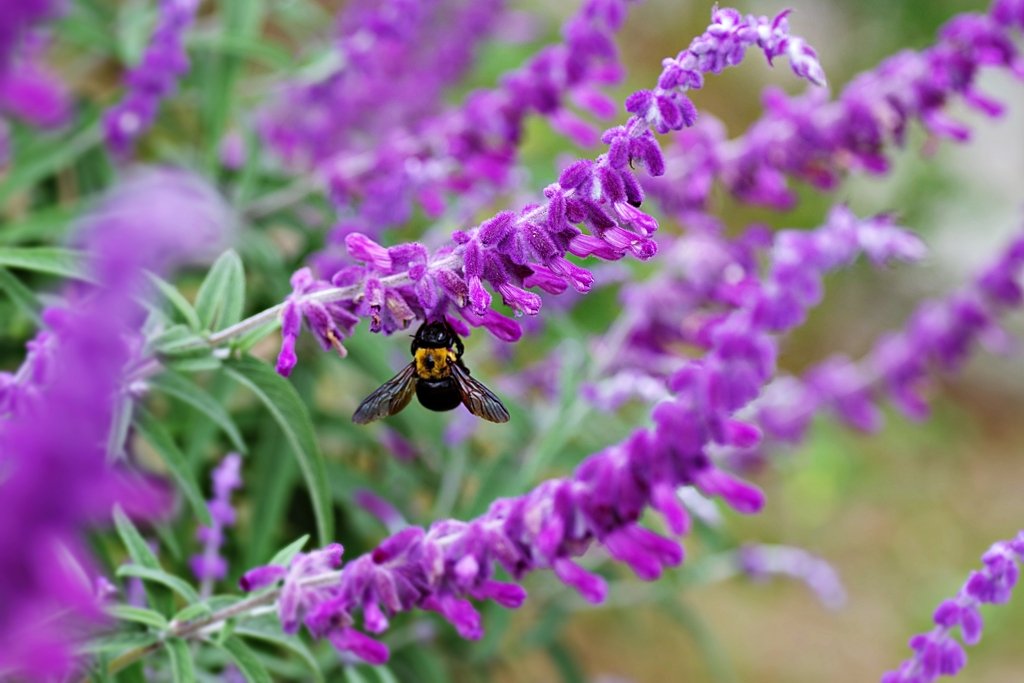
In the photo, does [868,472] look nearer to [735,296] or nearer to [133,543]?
[735,296]

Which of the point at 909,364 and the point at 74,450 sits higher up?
the point at 909,364

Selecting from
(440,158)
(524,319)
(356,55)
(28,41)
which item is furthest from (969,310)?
(28,41)

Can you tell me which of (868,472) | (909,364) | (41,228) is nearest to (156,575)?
(41,228)

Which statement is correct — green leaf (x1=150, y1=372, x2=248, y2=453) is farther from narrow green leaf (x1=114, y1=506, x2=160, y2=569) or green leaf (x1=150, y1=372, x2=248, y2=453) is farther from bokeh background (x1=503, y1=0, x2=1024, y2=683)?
bokeh background (x1=503, y1=0, x2=1024, y2=683)

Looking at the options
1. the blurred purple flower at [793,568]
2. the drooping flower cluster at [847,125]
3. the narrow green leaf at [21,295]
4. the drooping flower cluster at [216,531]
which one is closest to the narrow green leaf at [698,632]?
the blurred purple flower at [793,568]

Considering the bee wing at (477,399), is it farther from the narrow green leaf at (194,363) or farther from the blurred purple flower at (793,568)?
the blurred purple flower at (793,568)

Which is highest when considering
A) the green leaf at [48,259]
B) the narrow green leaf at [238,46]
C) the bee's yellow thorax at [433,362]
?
the narrow green leaf at [238,46]
